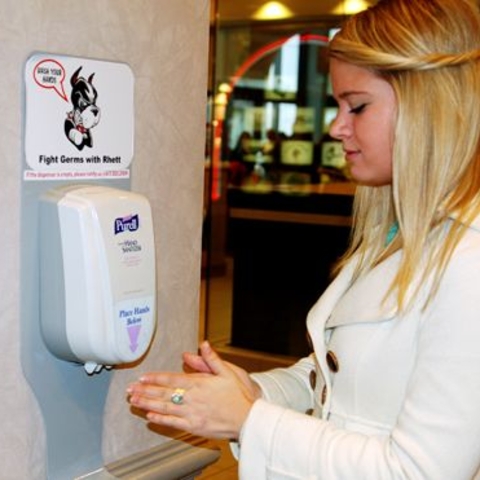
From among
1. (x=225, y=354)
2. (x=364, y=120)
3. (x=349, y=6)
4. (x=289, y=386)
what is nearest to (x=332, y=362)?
(x=289, y=386)

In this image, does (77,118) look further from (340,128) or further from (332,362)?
(332,362)

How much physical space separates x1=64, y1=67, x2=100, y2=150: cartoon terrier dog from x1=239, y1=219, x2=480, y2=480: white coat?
1.50ft

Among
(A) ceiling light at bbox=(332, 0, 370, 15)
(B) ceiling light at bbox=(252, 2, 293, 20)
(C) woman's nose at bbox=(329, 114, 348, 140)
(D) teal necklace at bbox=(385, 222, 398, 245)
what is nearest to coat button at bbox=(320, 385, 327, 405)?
(D) teal necklace at bbox=(385, 222, 398, 245)

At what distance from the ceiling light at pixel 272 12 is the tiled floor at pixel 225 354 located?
2.78 m

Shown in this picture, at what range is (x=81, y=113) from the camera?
1.20 metres

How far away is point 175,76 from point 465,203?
50 centimetres

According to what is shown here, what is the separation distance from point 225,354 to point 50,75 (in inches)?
199

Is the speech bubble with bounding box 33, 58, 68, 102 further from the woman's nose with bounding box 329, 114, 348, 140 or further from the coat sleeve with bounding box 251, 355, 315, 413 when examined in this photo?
the coat sleeve with bounding box 251, 355, 315, 413

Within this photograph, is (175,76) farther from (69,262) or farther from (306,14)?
(306,14)

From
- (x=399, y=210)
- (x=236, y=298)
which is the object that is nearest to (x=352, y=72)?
(x=399, y=210)

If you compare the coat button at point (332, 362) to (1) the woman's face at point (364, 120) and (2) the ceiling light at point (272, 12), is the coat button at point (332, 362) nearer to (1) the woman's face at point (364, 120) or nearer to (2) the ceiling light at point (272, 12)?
(1) the woman's face at point (364, 120)

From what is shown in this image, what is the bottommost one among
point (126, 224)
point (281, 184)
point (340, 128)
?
point (281, 184)

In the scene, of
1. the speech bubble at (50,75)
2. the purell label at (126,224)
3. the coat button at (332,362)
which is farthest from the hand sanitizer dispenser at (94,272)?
the coat button at (332,362)

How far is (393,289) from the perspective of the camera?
126 centimetres
